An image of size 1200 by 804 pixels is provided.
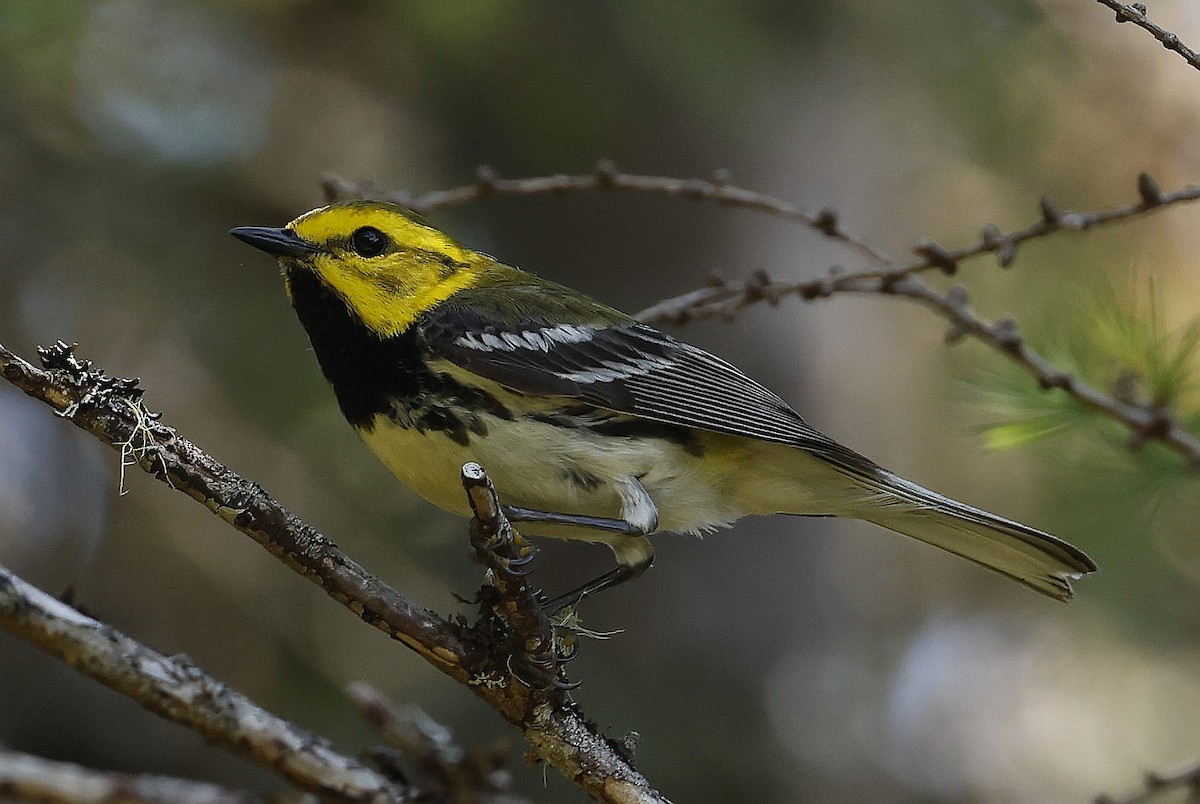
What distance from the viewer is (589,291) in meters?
4.38

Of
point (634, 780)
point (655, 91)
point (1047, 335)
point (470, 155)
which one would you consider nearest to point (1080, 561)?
point (1047, 335)

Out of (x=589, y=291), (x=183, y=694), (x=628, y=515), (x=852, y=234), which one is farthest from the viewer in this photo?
(x=589, y=291)

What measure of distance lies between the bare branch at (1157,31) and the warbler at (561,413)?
120 cm

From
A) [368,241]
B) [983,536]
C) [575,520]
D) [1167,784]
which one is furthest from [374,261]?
[1167,784]

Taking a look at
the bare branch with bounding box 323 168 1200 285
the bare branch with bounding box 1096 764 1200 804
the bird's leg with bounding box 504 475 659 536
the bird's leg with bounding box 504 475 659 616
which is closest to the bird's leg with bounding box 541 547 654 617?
the bird's leg with bounding box 504 475 659 616

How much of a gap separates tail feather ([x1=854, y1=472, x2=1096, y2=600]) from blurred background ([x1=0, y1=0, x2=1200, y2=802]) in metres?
1.18

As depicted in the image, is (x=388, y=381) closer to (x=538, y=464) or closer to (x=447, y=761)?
(x=538, y=464)

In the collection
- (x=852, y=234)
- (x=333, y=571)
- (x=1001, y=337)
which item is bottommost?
(x=333, y=571)

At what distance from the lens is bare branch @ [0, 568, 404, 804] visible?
5.14ft

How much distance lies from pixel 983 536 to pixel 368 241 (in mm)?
1561

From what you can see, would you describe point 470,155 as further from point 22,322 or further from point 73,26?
point 22,322

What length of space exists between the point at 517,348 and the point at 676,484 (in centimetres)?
47

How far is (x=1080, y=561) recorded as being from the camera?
8.72 feet

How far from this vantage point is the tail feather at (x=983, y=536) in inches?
106
